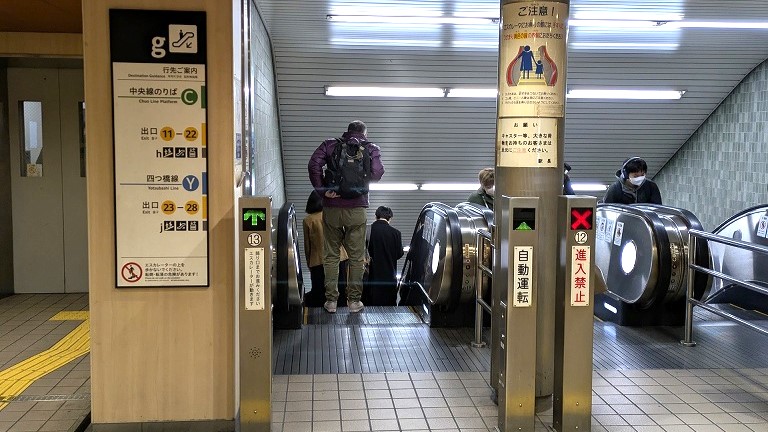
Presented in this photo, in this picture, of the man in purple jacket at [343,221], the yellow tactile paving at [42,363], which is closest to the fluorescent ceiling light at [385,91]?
the man in purple jacket at [343,221]

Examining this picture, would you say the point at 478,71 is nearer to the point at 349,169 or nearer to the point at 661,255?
the point at 349,169

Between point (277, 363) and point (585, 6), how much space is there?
474 centimetres

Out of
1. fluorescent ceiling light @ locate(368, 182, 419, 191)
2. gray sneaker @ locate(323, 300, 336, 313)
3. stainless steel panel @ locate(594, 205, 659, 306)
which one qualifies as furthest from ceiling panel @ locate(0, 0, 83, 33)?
fluorescent ceiling light @ locate(368, 182, 419, 191)

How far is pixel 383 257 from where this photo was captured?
7.59 m

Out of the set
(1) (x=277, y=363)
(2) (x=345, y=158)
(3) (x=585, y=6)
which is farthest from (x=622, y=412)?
(3) (x=585, y=6)

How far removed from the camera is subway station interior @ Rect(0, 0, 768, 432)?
3.53 metres

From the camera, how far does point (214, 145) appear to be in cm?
355

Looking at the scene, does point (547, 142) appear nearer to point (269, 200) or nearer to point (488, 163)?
point (269, 200)

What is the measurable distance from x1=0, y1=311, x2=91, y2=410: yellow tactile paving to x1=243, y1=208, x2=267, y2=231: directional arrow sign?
72.8 inches

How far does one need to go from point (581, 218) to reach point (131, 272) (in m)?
2.23

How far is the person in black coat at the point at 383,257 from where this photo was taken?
7520 millimetres

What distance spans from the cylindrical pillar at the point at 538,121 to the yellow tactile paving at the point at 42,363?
2885 mm

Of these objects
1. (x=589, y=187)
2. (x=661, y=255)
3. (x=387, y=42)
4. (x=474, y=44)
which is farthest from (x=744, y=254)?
(x=589, y=187)

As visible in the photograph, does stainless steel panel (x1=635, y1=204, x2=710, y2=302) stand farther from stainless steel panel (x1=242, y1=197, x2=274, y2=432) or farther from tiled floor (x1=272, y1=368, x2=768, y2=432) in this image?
stainless steel panel (x1=242, y1=197, x2=274, y2=432)
